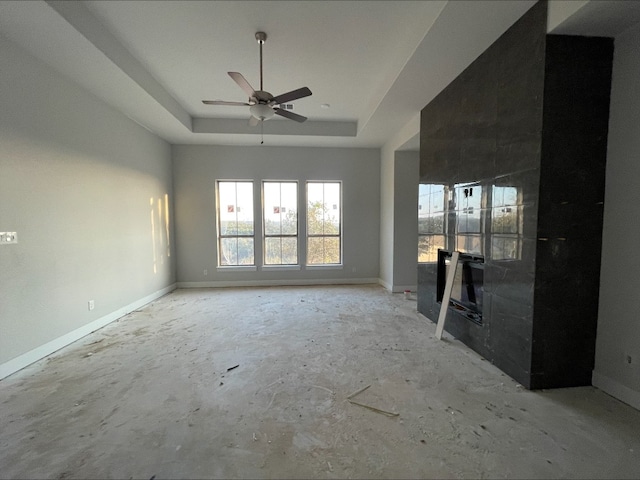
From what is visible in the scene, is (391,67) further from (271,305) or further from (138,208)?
(138,208)

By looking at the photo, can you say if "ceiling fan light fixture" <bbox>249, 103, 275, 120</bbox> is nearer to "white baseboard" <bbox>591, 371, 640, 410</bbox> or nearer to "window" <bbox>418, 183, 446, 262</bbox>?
"window" <bbox>418, 183, 446, 262</bbox>

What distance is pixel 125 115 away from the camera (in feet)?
14.1

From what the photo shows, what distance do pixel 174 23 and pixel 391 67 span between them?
8.01ft

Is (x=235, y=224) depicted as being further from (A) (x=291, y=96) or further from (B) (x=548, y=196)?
(B) (x=548, y=196)

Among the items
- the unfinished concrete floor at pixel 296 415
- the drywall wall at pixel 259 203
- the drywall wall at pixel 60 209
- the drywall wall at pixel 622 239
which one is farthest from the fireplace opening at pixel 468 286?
the drywall wall at pixel 60 209

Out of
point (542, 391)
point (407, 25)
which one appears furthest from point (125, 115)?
point (542, 391)

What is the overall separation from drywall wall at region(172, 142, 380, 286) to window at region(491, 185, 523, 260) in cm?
380

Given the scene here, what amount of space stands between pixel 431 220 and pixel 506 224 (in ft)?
4.85

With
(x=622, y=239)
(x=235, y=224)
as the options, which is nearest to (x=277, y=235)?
(x=235, y=224)

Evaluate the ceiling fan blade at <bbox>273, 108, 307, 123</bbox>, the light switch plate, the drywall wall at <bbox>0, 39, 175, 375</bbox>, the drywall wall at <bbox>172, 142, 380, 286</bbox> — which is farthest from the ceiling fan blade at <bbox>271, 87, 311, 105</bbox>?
the drywall wall at <bbox>172, 142, 380, 286</bbox>

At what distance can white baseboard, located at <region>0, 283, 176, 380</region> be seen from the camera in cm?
254

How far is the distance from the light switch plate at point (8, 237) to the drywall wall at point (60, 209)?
4 centimetres

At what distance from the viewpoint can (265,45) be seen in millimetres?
3080

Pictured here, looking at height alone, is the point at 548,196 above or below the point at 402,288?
above
